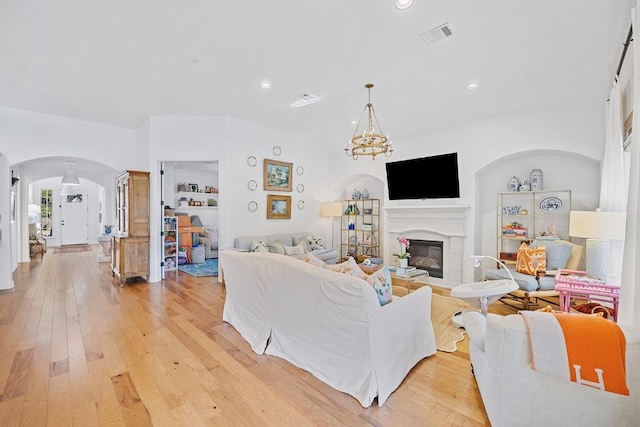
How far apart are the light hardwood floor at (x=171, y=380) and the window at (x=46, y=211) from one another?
29.9 ft

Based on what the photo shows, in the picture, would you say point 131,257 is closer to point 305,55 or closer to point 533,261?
point 305,55

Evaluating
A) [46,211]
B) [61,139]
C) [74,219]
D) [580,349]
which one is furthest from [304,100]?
[46,211]

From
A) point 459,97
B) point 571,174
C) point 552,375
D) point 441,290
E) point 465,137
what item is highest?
point 459,97

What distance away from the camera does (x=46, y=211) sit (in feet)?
34.8

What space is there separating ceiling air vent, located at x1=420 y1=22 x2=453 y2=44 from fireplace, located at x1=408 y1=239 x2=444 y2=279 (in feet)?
12.1

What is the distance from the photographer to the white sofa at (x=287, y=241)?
548 cm

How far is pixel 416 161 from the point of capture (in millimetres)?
5594

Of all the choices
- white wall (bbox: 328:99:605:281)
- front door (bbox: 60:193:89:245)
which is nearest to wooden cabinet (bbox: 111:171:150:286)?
white wall (bbox: 328:99:605:281)

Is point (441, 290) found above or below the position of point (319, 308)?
below

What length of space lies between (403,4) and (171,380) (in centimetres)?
370

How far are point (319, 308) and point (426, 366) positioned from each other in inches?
44.9

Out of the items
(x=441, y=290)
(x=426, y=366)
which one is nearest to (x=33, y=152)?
(x=426, y=366)

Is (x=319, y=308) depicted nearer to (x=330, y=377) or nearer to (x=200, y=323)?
(x=330, y=377)

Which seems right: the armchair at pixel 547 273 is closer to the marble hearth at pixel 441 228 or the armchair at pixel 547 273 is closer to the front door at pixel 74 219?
the marble hearth at pixel 441 228
